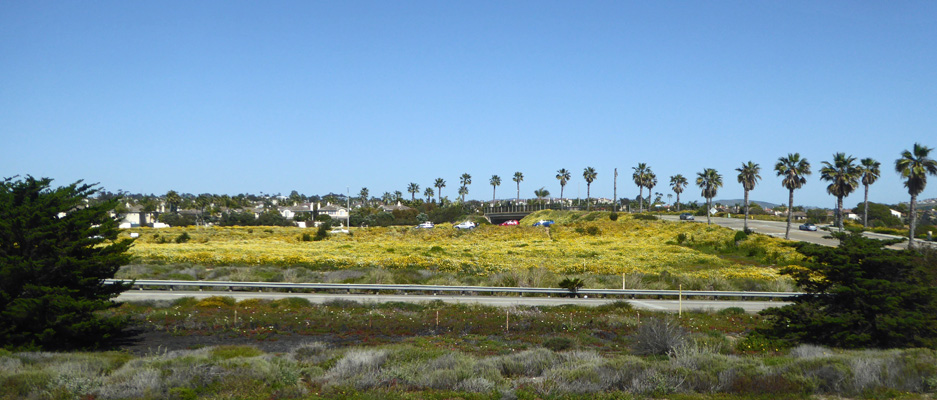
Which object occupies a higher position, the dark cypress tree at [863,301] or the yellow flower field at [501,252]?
the dark cypress tree at [863,301]

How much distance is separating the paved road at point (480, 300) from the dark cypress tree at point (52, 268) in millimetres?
10900

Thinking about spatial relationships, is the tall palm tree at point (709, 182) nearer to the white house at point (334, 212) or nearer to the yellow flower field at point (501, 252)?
the yellow flower field at point (501, 252)

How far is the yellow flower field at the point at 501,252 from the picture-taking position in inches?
1698

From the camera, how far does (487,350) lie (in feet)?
60.2

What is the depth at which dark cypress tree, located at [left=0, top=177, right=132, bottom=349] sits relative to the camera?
55.0 ft

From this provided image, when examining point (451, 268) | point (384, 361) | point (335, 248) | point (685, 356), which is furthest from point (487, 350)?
point (335, 248)

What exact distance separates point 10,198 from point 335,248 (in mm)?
39064

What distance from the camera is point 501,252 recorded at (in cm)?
5491

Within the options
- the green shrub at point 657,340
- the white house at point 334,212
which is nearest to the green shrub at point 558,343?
the green shrub at point 657,340

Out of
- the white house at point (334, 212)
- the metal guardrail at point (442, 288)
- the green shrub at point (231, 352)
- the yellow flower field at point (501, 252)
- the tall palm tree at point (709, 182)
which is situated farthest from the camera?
the white house at point (334, 212)

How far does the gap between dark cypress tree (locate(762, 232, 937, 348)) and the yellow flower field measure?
20.3m

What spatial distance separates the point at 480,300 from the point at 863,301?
17.0 metres

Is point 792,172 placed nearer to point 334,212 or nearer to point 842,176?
point 842,176

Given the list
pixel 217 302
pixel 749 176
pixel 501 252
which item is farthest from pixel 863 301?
pixel 749 176
